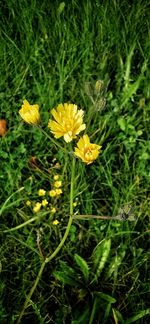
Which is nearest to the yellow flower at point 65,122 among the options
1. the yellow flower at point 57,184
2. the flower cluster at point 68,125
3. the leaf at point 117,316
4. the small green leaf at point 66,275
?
the flower cluster at point 68,125

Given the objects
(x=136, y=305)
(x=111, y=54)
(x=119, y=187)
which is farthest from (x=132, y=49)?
(x=136, y=305)

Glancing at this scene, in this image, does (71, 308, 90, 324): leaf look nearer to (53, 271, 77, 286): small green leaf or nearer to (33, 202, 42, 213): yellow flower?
(53, 271, 77, 286): small green leaf

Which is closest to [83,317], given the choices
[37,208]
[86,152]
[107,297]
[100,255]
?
[107,297]

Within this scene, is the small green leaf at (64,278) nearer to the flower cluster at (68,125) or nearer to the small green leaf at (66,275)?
the small green leaf at (66,275)

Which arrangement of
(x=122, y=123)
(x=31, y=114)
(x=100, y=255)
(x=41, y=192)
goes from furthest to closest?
(x=122, y=123) < (x=41, y=192) < (x=100, y=255) < (x=31, y=114)

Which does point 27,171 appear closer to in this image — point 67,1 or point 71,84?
point 71,84

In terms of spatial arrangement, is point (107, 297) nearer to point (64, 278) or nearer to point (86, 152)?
point (64, 278)

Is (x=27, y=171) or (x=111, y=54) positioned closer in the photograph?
(x=27, y=171)
